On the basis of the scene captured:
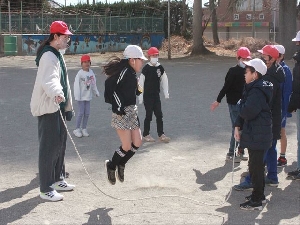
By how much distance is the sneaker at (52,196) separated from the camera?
18.4 feet

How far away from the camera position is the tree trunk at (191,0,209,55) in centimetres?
3256

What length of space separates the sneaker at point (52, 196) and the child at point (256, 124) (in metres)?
2.06

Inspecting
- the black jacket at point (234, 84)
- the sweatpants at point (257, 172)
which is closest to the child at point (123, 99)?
the sweatpants at point (257, 172)

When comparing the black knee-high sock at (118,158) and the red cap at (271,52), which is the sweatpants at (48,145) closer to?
the black knee-high sock at (118,158)

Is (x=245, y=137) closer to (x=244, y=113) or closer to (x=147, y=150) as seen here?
(x=244, y=113)

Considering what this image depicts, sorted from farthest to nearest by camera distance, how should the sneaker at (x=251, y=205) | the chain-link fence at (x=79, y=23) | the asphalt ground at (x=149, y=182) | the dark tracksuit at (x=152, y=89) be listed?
the chain-link fence at (x=79, y=23) < the dark tracksuit at (x=152, y=89) < the sneaker at (x=251, y=205) < the asphalt ground at (x=149, y=182)

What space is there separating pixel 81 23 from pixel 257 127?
115 ft

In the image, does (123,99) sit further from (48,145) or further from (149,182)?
(149,182)

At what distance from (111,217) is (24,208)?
1.00 m

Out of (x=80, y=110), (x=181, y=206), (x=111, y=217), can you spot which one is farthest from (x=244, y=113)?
(x=80, y=110)

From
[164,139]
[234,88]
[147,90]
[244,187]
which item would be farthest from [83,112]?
[244,187]

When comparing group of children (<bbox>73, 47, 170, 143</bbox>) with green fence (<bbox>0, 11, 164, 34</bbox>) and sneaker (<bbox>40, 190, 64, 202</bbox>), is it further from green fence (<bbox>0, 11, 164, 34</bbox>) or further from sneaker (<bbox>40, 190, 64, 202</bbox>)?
green fence (<bbox>0, 11, 164, 34</bbox>)

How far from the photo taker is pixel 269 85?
5.48 meters

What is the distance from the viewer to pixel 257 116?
5.43m
